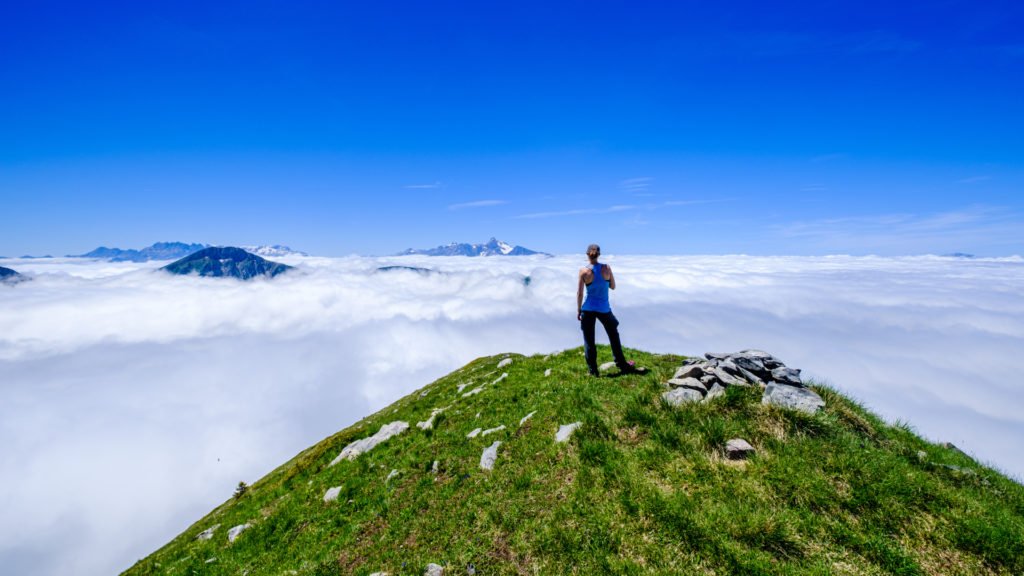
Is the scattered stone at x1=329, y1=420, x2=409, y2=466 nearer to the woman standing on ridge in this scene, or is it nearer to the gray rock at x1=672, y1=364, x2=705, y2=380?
the woman standing on ridge

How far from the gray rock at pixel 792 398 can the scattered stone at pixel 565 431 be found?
5.42 metres

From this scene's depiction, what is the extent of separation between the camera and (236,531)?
1543 cm

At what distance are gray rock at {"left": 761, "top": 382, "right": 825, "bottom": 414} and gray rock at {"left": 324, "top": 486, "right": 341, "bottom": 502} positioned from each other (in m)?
15.0

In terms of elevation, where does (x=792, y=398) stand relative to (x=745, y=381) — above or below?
below

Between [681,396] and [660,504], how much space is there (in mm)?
4331

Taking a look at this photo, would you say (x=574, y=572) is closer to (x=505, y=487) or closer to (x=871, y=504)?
(x=505, y=487)

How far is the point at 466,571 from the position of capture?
818 cm

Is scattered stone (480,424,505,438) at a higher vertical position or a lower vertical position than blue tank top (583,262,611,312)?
lower

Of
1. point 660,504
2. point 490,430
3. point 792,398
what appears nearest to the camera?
point 660,504

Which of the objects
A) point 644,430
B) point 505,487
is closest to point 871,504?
point 644,430

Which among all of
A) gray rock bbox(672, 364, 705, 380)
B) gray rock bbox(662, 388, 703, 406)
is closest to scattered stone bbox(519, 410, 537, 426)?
gray rock bbox(662, 388, 703, 406)

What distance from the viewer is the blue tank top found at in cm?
1516

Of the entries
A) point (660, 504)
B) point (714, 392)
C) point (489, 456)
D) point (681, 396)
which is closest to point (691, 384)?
point (714, 392)

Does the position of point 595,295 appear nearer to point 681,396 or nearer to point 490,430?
point 681,396
